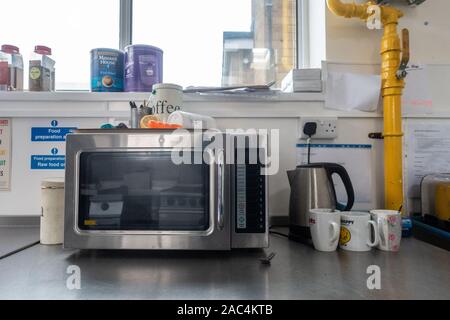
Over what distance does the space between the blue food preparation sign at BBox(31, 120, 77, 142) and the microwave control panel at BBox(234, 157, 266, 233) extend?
773 millimetres

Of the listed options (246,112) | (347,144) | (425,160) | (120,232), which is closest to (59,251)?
(120,232)

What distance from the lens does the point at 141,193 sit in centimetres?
69

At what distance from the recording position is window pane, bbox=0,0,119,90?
1.29m

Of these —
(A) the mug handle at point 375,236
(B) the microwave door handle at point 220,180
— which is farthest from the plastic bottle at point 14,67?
(A) the mug handle at point 375,236

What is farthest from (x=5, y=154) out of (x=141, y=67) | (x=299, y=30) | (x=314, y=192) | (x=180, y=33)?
(x=299, y=30)

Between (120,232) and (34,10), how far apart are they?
131cm

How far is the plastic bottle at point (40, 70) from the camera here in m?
1.08

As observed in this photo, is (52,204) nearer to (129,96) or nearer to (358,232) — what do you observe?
(129,96)

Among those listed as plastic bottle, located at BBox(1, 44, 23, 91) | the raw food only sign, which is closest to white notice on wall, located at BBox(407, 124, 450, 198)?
the raw food only sign

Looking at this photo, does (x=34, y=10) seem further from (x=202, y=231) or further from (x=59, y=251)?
(x=202, y=231)

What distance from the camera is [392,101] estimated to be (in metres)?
1.01

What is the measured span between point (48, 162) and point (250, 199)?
0.84 meters

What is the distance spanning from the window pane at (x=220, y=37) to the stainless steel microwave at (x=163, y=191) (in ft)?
2.33
